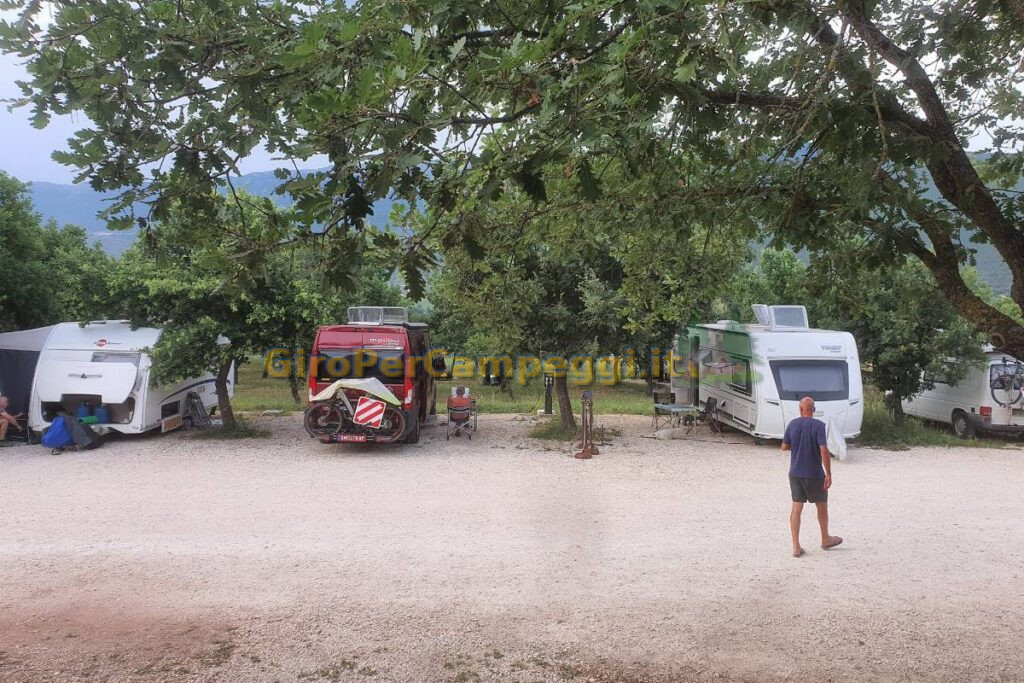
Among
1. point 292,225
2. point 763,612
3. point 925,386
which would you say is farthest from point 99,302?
point 925,386

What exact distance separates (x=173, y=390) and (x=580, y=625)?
12286mm

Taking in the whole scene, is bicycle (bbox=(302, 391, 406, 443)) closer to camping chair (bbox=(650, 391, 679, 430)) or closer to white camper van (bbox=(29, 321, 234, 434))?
white camper van (bbox=(29, 321, 234, 434))

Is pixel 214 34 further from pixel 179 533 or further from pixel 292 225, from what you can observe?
pixel 179 533

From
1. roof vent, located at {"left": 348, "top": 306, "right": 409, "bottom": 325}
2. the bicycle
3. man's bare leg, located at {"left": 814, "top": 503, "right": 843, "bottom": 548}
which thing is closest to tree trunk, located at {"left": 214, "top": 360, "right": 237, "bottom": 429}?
roof vent, located at {"left": 348, "top": 306, "right": 409, "bottom": 325}

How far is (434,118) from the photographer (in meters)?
3.05

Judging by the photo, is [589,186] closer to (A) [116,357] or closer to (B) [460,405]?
(B) [460,405]

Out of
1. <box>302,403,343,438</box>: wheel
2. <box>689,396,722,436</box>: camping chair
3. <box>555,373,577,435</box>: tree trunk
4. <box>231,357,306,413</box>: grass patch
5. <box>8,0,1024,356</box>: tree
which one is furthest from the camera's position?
<box>231,357,306,413</box>: grass patch

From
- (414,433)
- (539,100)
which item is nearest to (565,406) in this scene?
(414,433)

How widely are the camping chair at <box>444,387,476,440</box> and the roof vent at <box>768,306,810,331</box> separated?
21.4ft

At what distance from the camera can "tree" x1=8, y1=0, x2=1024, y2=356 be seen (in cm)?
296

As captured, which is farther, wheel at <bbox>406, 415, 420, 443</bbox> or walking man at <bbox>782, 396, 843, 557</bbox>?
wheel at <bbox>406, 415, 420, 443</bbox>

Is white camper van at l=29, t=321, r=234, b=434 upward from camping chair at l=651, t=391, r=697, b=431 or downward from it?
upward

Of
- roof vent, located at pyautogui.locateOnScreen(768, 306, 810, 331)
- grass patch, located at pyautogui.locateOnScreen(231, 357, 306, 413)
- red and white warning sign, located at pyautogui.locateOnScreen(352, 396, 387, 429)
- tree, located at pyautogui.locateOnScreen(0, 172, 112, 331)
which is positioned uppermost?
tree, located at pyautogui.locateOnScreen(0, 172, 112, 331)

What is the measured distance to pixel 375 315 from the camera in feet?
50.0
